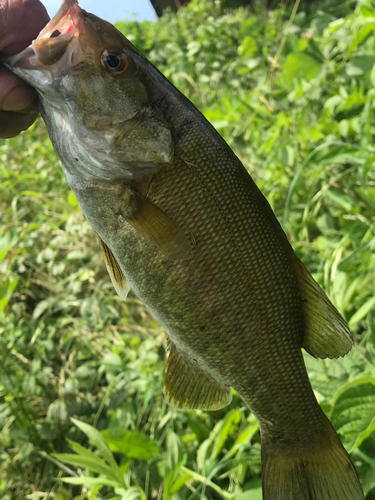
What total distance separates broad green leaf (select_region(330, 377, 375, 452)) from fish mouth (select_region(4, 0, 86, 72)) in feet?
4.05

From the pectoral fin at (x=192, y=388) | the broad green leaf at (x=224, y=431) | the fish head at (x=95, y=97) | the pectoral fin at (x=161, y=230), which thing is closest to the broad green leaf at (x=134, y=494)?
the broad green leaf at (x=224, y=431)

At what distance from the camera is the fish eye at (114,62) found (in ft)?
3.03

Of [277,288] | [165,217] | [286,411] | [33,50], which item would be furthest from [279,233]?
[33,50]

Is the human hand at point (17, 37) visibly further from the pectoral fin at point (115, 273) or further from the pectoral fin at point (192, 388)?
the pectoral fin at point (192, 388)

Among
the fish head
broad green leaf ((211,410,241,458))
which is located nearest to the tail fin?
broad green leaf ((211,410,241,458))

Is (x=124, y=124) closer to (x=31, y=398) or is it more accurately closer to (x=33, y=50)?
(x=33, y=50)

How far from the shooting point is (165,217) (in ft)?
3.05

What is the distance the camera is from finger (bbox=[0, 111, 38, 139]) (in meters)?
1.13

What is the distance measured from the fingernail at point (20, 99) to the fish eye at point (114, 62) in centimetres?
23

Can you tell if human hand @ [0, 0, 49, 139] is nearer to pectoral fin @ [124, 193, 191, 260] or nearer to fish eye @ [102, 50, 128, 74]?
fish eye @ [102, 50, 128, 74]

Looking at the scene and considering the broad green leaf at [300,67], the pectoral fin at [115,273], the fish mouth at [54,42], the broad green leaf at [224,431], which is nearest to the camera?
the fish mouth at [54,42]

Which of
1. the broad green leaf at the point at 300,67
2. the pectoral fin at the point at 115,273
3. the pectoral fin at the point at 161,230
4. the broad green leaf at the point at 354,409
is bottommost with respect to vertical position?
the broad green leaf at the point at 354,409

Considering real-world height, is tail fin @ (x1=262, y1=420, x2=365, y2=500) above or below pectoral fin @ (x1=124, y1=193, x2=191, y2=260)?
below

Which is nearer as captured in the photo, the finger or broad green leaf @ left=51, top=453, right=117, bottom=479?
the finger
